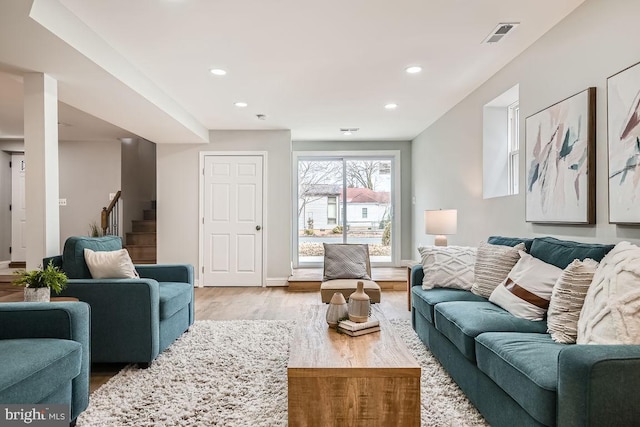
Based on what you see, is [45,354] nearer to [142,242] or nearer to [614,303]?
[614,303]

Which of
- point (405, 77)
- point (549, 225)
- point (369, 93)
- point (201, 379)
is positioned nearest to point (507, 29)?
point (405, 77)

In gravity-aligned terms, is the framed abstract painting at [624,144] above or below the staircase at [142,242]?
above

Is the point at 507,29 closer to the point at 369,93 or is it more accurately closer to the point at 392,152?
the point at 369,93

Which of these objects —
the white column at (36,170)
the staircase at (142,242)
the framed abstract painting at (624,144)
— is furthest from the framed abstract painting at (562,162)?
the staircase at (142,242)

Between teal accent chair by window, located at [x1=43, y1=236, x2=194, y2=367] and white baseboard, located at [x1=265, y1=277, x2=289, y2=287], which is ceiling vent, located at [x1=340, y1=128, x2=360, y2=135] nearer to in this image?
white baseboard, located at [x1=265, y1=277, x2=289, y2=287]

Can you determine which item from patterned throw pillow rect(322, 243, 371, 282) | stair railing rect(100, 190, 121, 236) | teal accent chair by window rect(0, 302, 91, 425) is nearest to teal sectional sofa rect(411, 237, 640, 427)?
patterned throw pillow rect(322, 243, 371, 282)

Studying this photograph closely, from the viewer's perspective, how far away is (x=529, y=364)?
1715 millimetres

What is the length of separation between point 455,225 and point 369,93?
1.77 meters

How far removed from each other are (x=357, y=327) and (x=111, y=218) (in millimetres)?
6297

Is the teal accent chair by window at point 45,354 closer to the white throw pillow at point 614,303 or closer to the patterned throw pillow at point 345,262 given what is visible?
the white throw pillow at point 614,303

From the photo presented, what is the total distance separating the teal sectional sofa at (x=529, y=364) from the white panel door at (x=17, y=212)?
7.67 metres

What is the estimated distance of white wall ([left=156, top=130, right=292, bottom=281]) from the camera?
21.3 ft

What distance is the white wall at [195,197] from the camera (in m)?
6.48

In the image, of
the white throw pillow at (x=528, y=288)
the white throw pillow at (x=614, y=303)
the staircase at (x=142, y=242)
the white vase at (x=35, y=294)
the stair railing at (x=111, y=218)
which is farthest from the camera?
the staircase at (x=142, y=242)
